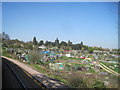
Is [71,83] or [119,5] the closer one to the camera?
[119,5]

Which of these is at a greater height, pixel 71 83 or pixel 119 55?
pixel 119 55

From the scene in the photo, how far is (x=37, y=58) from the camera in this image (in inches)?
752

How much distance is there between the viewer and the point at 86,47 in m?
72.6

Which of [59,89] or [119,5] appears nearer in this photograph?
[119,5]

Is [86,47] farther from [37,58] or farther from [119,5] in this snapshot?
[119,5]

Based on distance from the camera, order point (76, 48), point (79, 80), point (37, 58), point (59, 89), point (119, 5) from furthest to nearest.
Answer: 1. point (76, 48)
2. point (37, 58)
3. point (79, 80)
4. point (59, 89)
5. point (119, 5)

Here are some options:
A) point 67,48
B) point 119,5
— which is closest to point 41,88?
point 119,5

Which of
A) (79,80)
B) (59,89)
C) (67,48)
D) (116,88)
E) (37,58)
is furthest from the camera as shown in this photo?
(67,48)

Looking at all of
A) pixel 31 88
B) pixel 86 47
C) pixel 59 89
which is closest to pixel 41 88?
pixel 31 88

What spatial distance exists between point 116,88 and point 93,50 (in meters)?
63.9

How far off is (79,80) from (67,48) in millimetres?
56334

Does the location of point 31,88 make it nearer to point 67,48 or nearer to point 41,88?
point 41,88

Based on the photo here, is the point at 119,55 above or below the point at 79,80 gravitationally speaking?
above

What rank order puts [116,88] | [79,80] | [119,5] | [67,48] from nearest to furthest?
[116,88] → [119,5] → [79,80] → [67,48]
